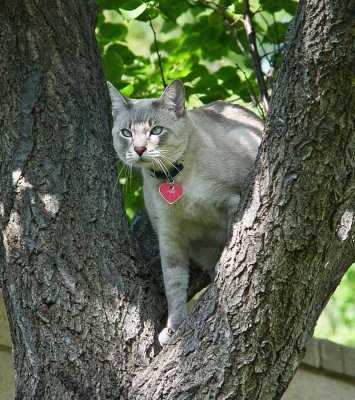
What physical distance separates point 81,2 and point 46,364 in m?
1.91

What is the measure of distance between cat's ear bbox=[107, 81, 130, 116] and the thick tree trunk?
1.9 inches

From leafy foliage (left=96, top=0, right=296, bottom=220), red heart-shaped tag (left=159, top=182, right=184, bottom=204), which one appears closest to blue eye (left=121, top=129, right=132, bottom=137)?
red heart-shaped tag (left=159, top=182, right=184, bottom=204)

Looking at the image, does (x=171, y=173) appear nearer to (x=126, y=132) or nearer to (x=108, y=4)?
(x=126, y=132)

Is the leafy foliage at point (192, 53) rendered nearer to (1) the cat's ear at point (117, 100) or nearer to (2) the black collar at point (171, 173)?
(1) the cat's ear at point (117, 100)

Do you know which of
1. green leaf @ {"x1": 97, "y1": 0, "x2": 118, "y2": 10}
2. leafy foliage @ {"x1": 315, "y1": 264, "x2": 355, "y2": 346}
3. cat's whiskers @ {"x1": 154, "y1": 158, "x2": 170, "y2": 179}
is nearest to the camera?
cat's whiskers @ {"x1": 154, "y1": 158, "x2": 170, "y2": 179}

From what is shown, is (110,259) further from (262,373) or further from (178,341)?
(262,373)

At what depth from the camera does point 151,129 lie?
369 centimetres

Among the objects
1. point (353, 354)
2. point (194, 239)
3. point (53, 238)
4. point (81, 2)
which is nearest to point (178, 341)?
point (53, 238)

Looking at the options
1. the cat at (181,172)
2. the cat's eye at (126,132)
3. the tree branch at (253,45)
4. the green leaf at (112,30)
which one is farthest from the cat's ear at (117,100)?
the green leaf at (112,30)

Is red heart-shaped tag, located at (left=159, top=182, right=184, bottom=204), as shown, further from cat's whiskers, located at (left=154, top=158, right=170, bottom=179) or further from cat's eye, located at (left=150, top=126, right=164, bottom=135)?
cat's eye, located at (left=150, top=126, right=164, bottom=135)

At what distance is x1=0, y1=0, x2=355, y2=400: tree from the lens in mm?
2508

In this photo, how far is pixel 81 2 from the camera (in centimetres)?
383

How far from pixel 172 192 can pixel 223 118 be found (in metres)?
0.69

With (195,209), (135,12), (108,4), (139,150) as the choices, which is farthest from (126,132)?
(108,4)
